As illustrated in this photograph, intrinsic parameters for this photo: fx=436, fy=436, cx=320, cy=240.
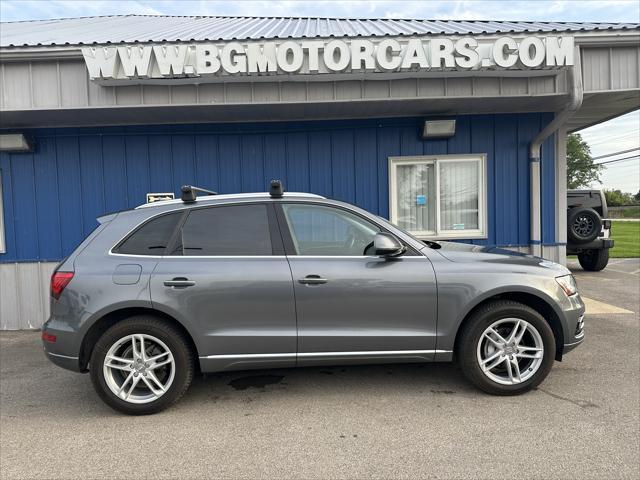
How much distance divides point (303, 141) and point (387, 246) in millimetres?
3717

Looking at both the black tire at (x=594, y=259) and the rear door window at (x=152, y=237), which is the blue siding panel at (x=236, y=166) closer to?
the rear door window at (x=152, y=237)

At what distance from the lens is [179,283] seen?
3.51 metres

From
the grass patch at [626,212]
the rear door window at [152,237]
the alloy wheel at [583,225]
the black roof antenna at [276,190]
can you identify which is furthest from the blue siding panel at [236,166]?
the grass patch at [626,212]

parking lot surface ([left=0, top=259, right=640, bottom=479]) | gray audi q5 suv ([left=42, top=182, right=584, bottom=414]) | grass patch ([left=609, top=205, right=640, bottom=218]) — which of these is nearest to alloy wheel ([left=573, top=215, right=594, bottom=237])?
parking lot surface ([left=0, top=259, right=640, bottom=479])

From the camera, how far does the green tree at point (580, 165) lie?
59.8m

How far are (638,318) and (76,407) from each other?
23.3 feet

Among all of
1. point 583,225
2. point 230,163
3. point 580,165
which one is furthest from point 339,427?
point 580,165

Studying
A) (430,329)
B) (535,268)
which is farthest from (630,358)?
(430,329)

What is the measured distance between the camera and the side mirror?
11.4 feet

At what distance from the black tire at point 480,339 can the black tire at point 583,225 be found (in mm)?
8552

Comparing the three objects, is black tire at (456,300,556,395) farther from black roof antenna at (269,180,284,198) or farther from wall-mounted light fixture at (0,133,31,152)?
wall-mounted light fixture at (0,133,31,152)

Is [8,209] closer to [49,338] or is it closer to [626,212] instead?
[49,338]

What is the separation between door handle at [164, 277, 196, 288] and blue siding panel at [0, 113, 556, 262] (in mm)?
3438

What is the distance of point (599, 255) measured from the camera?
11.4 m
